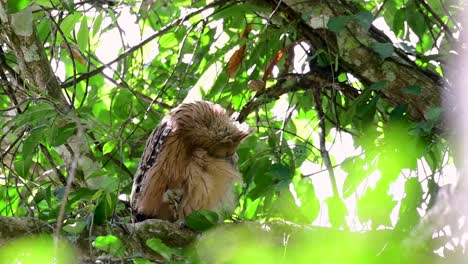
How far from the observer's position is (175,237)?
3.30 metres

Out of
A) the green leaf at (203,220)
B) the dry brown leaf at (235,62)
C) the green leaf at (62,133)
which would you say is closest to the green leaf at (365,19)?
the dry brown leaf at (235,62)

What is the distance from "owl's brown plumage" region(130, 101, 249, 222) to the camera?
12.7ft

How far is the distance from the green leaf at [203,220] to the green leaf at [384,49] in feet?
3.33

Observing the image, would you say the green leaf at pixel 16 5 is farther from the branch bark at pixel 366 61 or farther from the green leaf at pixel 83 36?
the branch bark at pixel 366 61

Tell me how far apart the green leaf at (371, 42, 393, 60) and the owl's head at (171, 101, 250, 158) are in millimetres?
675

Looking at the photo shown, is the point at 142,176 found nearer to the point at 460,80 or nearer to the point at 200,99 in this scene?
the point at 200,99

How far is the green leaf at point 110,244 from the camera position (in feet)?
8.48

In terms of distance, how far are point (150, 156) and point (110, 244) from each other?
4.49 ft

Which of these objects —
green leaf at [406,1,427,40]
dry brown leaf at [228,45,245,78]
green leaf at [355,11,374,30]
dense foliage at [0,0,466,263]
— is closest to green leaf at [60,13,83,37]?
dense foliage at [0,0,466,263]

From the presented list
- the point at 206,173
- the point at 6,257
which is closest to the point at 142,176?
the point at 206,173

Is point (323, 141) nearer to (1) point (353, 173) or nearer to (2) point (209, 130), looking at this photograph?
(2) point (209, 130)

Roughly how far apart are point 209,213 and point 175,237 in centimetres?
24

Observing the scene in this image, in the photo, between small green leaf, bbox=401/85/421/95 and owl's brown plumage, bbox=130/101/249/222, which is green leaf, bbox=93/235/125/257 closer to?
owl's brown plumage, bbox=130/101/249/222

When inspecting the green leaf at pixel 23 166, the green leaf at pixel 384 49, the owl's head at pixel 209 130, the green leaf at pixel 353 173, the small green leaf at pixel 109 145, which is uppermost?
the green leaf at pixel 384 49
